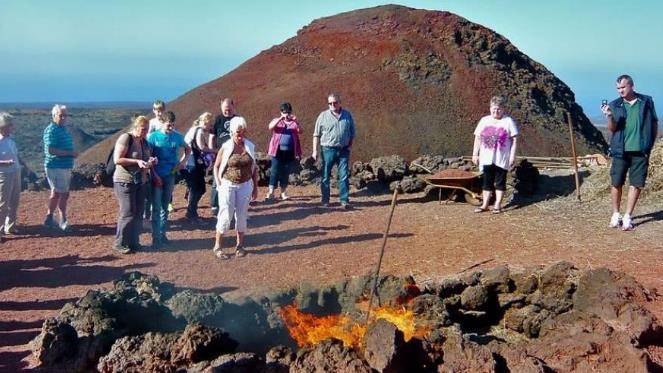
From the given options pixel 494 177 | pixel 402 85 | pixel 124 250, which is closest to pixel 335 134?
pixel 494 177

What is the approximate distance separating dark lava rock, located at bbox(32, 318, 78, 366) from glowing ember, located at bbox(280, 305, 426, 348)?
5.77 ft

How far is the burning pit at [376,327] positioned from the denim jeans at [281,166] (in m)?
Answer: 5.34

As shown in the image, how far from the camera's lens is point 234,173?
8570 mm

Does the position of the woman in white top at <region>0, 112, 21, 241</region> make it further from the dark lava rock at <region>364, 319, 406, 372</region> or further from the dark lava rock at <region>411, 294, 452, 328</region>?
the dark lava rock at <region>364, 319, 406, 372</region>

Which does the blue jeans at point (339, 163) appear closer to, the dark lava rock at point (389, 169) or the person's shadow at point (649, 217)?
the dark lava rock at point (389, 169)

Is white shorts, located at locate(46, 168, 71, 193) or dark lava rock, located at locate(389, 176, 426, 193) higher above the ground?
white shorts, located at locate(46, 168, 71, 193)

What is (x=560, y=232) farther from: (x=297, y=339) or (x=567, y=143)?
(x=567, y=143)

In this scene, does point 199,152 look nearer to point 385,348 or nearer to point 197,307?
point 197,307

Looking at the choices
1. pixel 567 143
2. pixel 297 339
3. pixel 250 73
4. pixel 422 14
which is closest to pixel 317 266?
pixel 297 339

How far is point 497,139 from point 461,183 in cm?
165

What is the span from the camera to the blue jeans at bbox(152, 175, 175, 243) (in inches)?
373

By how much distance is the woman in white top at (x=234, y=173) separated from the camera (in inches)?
337

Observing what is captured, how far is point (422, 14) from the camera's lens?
25.4 meters

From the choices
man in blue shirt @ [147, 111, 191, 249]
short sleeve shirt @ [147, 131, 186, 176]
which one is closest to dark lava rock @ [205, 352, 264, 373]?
man in blue shirt @ [147, 111, 191, 249]
